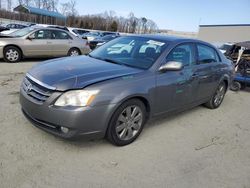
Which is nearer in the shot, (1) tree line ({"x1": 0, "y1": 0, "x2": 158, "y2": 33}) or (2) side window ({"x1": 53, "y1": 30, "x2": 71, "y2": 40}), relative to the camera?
(2) side window ({"x1": 53, "y1": 30, "x2": 71, "y2": 40})

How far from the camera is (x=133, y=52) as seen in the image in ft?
14.6

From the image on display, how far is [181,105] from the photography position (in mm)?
4566

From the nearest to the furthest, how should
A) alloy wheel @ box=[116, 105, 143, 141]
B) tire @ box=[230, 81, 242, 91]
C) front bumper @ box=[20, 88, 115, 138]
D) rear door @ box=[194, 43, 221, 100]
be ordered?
front bumper @ box=[20, 88, 115, 138], alloy wheel @ box=[116, 105, 143, 141], rear door @ box=[194, 43, 221, 100], tire @ box=[230, 81, 242, 91]

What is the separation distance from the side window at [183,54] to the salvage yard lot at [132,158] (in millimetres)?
1171

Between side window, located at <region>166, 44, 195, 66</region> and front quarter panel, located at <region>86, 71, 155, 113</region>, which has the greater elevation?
side window, located at <region>166, 44, 195, 66</region>

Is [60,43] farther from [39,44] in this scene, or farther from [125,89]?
[125,89]

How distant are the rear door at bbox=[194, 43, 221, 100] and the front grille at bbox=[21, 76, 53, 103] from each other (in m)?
2.68

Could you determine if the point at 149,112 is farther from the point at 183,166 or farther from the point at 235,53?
the point at 235,53

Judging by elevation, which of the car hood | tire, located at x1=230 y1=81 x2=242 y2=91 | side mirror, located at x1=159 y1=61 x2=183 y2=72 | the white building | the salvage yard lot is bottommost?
the salvage yard lot

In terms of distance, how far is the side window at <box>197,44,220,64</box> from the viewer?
5000 millimetres

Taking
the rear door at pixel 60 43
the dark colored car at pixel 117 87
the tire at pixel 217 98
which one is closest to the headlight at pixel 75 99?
the dark colored car at pixel 117 87

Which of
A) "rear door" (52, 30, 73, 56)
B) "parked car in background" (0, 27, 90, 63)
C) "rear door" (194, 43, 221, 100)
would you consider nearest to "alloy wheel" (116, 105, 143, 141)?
"rear door" (194, 43, 221, 100)

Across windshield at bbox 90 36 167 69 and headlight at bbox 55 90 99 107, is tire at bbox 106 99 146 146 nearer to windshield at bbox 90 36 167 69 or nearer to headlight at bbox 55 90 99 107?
headlight at bbox 55 90 99 107

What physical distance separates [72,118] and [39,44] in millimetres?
8015
